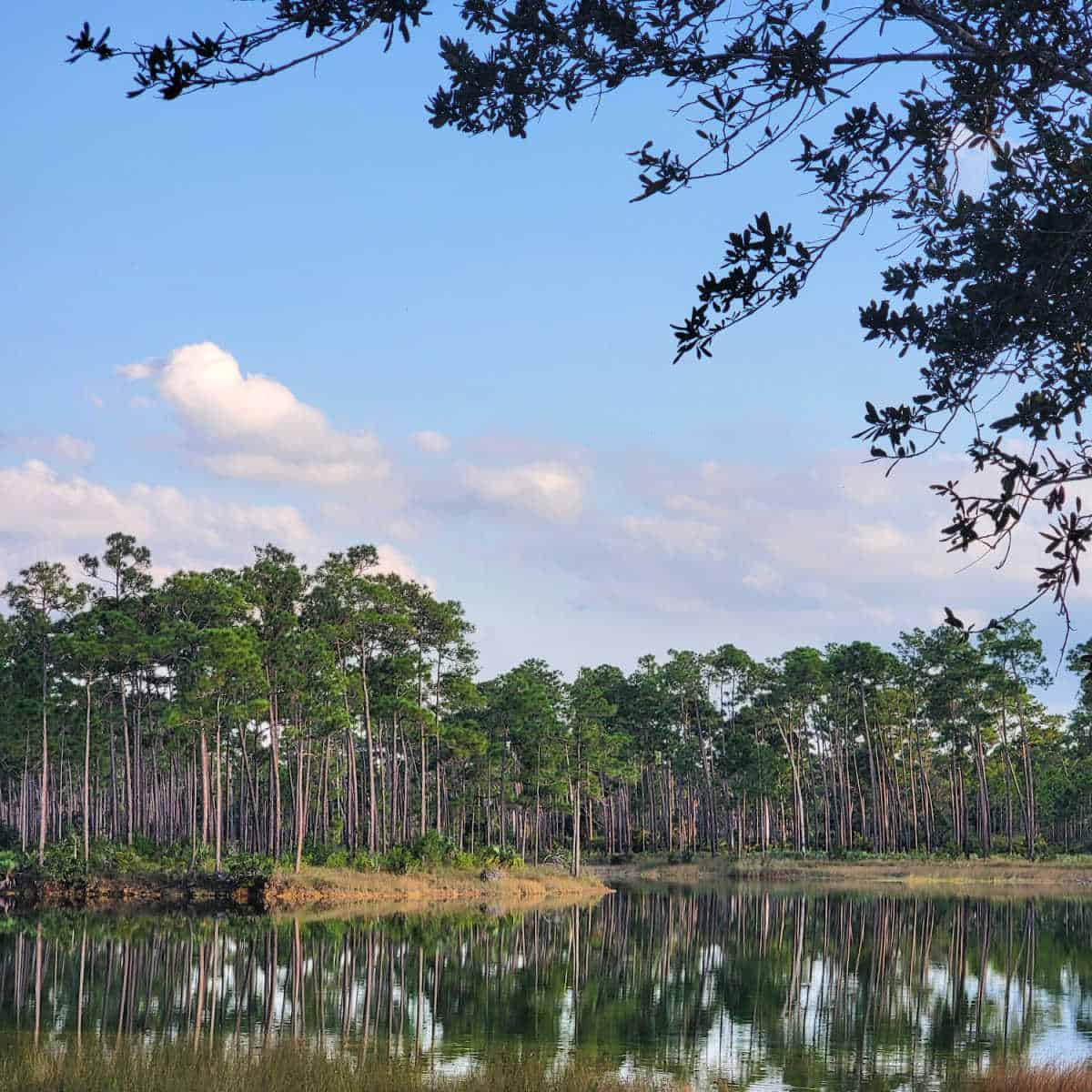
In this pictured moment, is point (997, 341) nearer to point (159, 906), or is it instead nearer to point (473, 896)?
point (159, 906)

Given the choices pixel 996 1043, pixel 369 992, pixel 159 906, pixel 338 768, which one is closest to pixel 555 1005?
pixel 369 992

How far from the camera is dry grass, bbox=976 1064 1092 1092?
53.1 ft

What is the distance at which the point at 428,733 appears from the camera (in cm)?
6731

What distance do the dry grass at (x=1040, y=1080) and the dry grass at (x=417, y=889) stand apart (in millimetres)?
34277

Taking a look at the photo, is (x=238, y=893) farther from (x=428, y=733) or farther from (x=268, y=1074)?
(x=268, y=1074)

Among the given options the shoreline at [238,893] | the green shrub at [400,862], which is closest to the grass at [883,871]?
the green shrub at [400,862]

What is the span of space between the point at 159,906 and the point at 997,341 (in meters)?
45.4

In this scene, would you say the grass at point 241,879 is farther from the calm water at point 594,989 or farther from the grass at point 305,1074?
the grass at point 305,1074

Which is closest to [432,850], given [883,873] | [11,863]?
[11,863]

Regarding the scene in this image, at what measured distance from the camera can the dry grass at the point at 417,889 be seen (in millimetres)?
49750

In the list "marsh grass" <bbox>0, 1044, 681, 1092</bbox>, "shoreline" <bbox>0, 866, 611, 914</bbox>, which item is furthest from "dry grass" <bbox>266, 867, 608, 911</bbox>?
"marsh grass" <bbox>0, 1044, 681, 1092</bbox>

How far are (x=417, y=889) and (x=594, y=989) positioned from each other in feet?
91.3

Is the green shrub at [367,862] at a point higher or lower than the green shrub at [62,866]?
Result: lower

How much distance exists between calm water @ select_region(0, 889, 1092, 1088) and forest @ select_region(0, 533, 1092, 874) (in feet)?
34.9
